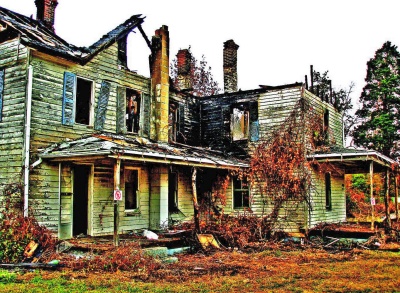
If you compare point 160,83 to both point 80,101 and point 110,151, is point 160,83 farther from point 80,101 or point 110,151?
point 110,151

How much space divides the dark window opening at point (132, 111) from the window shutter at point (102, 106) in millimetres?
1340

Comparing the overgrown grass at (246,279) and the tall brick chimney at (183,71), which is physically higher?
the tall brick chimney at (183,71)

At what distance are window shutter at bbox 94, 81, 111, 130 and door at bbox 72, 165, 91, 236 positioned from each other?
1567 mm

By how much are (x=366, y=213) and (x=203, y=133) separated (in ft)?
35.9

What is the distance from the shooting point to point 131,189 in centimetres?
1611

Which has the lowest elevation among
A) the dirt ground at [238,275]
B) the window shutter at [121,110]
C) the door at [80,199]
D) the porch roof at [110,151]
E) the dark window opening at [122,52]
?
the dirt ground at [238,275]

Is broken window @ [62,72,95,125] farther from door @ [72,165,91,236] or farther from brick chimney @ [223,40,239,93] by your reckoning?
brick chimney @ [223,40,239,93]

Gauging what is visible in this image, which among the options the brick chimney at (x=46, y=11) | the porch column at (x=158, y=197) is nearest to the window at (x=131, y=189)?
the porch column at (x=158, y=197)

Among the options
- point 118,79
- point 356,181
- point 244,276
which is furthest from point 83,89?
point 356,181

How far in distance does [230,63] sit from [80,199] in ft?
35.8

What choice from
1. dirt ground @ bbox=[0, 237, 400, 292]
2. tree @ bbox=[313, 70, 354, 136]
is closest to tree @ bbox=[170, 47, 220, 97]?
tree @ bbox=[313, 70, 354, 136]

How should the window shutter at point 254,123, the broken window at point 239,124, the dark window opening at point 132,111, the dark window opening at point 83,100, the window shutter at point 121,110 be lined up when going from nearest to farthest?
1. the dark window opening at point 83,100
2. the window shutter at point 121,110
3. the dark window opening at point 132,111
4. the window shutter at point 254,123
5. the broken window at point 239,124

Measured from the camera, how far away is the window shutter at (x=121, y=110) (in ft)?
51.6

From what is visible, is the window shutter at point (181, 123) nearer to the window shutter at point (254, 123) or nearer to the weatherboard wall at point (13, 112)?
the window shutter at point (254, 123)
